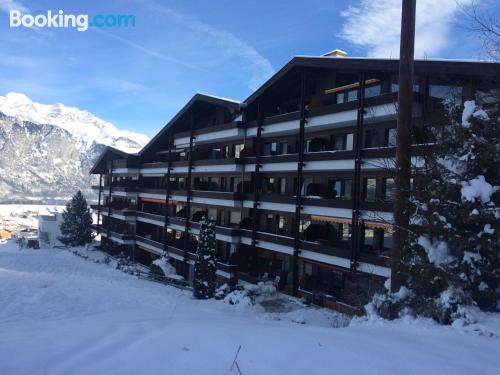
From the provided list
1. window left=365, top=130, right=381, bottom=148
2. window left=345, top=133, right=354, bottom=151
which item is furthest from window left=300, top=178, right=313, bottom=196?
window left=365, top=130, right=381, bottom=148

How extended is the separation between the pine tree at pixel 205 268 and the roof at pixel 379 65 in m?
10.7

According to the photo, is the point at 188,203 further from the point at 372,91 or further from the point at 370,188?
the point at 372,91

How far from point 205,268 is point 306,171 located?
30.3 ft

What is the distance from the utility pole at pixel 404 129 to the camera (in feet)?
36.3

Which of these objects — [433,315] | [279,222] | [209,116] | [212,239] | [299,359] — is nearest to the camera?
[299,359]

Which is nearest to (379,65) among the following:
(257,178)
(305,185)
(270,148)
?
(305,185)

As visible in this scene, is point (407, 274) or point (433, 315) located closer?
point (433, 315)

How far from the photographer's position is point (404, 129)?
36.5ft

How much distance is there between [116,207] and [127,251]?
6.20m

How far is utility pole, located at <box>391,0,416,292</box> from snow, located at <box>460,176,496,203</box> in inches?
63.1

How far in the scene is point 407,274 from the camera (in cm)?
1077

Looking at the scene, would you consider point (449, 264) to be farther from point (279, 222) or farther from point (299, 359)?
point (279, 222)

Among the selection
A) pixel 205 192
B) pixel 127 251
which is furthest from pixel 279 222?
pixel 127 251

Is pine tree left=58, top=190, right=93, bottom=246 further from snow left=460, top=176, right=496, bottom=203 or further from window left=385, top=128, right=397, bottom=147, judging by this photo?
snow left=460, top=176, right=496, bottom=203
